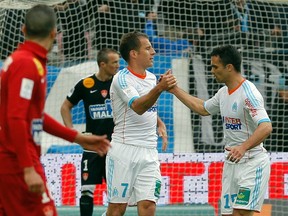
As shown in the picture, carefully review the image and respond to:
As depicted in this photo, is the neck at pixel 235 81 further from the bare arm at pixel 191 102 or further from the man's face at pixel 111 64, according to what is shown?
the man's face at pixel 111 64

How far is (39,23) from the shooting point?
18.1 ft

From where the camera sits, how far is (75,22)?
1232 centimetres

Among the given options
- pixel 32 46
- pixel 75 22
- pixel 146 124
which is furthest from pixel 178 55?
pixel 32 46

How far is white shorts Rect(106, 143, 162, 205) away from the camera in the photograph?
831cm

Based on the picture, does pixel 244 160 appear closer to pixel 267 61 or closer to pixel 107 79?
pixel 107 79

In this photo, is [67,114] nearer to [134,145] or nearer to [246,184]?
[134,145]

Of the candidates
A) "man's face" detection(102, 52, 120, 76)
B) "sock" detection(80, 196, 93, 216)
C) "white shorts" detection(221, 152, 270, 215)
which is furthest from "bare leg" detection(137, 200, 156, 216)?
"man's face" detection(102, 52, 120, 76)

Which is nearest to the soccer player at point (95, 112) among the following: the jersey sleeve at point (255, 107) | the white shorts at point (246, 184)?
the white shorts at point (246, 184)

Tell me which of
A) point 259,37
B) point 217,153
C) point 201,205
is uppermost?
point 259,37

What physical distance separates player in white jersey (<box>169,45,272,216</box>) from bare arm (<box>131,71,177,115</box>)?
19.8 inches

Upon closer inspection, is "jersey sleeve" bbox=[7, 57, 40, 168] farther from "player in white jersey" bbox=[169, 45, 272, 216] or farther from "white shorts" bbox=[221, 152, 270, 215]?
"white shorts" bbox=[221, 152, 270, 215]

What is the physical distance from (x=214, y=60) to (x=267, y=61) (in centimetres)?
451

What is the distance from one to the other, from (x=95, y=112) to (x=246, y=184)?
117 inches

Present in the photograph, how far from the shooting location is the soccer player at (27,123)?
5254mm
